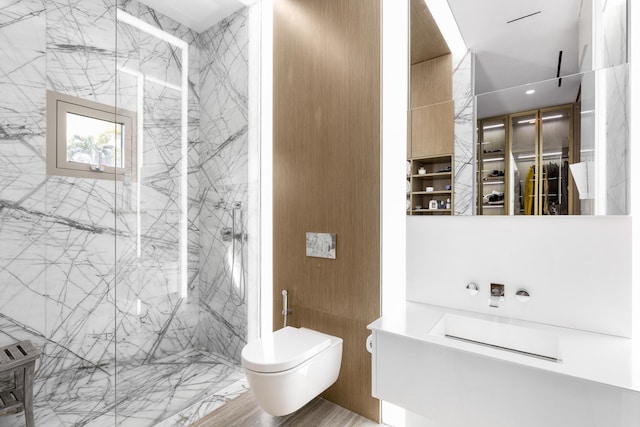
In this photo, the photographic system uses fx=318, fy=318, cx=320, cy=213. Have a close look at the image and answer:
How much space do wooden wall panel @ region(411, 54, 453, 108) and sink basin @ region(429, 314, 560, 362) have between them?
1.12 metres

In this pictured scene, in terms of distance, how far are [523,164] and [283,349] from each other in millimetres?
1501

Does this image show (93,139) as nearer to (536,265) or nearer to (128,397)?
(128,397)

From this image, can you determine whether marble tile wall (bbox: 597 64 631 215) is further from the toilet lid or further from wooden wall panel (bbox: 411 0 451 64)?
the toilet lid

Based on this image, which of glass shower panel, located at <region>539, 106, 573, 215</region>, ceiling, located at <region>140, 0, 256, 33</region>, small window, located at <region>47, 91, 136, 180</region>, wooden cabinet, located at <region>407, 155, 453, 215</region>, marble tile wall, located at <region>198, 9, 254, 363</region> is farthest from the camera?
marble tile wall, located at <region>198, 9, 254, 363</region>

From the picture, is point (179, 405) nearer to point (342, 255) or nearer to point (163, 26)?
point (342, 255)

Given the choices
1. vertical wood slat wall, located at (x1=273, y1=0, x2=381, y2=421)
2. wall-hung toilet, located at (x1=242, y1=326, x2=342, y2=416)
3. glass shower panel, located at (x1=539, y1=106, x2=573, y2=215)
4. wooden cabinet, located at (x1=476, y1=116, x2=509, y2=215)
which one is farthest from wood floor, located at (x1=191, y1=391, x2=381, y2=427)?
glass shower panel, located at (x1=539, y1=106, x2=573, y2=215)

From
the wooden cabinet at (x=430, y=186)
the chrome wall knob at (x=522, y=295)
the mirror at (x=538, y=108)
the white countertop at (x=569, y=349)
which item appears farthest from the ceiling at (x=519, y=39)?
the white countertop at (x=569, y=349)

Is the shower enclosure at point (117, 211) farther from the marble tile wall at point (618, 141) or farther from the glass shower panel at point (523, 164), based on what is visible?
the marble tile wall at point (618, 141)

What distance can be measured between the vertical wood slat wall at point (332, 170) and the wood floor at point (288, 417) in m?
0.06

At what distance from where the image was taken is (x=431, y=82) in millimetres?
1704

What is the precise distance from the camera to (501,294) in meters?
1.50

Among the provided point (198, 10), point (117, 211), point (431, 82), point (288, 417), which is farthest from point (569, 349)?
point (198, 10)

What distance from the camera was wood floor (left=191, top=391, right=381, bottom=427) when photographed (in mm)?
1803

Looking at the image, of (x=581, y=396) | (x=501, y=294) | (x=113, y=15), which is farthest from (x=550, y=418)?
(x=113, y=15)
